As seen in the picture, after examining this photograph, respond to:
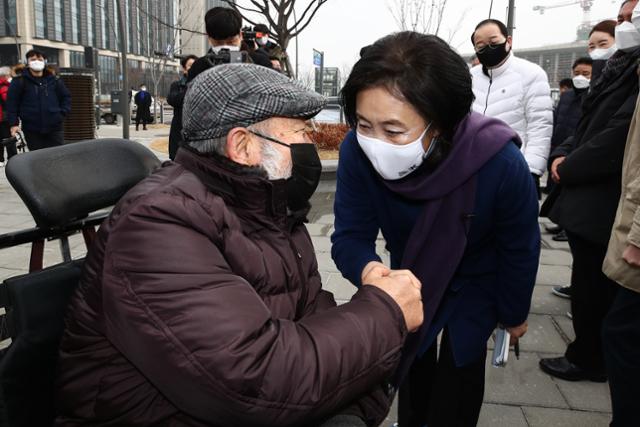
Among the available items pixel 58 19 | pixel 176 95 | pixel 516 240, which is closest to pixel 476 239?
pixel 516 240

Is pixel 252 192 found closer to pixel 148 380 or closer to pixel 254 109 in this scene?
pixel 254 109

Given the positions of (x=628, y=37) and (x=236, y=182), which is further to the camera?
(x=628, y=37)

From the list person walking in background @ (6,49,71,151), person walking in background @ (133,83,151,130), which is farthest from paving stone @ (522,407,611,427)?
person walking in background @ (133,83,151,130)

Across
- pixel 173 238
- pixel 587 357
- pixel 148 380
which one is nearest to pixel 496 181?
pixel 173 238

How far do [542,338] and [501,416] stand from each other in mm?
938

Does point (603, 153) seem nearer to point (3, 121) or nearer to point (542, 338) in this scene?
point (542, 338)

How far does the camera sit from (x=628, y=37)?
88.3 inches

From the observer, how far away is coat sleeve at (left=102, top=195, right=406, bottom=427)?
1.04 meters

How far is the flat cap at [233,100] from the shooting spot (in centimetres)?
132

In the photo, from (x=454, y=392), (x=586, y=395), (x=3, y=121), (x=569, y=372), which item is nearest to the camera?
(x=454, y=392)

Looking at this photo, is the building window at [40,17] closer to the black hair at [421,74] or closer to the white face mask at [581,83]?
the white face mask at [581,83]

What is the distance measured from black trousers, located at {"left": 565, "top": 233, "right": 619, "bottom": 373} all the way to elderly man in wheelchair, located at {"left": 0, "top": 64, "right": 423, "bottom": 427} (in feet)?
5.46

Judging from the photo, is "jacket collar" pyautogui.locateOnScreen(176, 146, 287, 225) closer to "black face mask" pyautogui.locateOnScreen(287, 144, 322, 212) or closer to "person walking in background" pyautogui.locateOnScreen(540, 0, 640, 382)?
"black face mask" pyautogui.locateOnScreen(287, 144, 322, 212)

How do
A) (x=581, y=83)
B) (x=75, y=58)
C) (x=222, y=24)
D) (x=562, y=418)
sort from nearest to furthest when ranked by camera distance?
(x=562, y=418)
(x=222, y=24)
(x=581, y=83)
(x=75, y=58)
